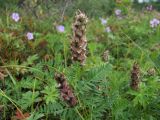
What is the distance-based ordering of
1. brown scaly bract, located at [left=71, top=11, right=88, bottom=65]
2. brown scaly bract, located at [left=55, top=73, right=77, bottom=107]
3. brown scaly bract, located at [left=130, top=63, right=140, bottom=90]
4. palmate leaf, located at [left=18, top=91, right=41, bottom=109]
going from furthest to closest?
palmate leaf, located at [left=18, top=91, right=41, bottom=109] → brown scaly bract, located at [left=130, top=63, right=140, bottom=90] → brown scaly bract, located at [left=71, top=11, right=88, bottom=65] → brown scaly bract, located at [left=55, top=73, right=77, bottom=107]

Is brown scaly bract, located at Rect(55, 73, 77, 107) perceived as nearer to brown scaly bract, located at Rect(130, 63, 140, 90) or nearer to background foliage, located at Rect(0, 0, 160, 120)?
background foliage, located at Rect(0, 0, 160, 120)

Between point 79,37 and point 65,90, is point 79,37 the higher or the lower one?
the higher one

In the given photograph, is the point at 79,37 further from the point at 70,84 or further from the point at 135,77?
the point at 135,77

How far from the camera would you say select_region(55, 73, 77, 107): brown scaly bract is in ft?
5.47

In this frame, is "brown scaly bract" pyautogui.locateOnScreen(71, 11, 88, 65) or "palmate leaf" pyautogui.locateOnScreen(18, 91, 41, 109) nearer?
"brown scaly bract" pyautogui.locateOnScreen(71, 11, 88, 65)

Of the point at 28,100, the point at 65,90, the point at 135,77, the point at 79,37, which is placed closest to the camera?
the point at 65,90

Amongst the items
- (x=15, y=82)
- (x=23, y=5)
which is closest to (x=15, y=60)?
(x=15, y=82)

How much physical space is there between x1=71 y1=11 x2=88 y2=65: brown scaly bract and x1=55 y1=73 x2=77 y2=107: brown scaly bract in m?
0.27

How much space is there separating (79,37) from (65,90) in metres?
0.34

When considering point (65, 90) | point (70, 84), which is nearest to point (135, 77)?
point (70, 84)

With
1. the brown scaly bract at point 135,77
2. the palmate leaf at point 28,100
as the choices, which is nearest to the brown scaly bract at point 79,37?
the brown scaly bract at point 135,77

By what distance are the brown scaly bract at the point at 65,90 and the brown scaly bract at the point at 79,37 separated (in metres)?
0.27

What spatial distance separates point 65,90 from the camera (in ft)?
5.65

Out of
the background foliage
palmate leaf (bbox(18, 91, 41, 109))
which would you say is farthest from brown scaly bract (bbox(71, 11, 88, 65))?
palmate leaf (bbox(18, 91, 41, 109))
